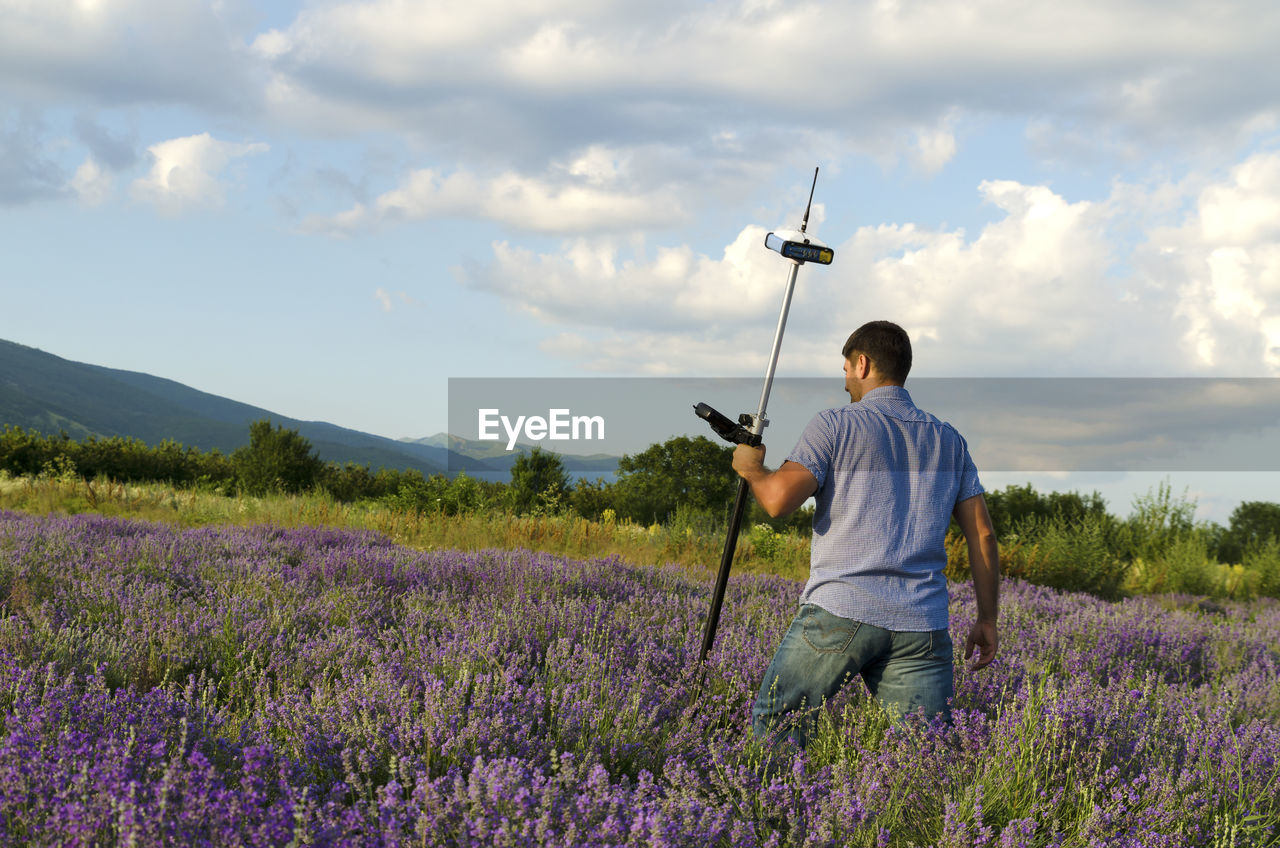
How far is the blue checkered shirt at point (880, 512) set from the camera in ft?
10.2

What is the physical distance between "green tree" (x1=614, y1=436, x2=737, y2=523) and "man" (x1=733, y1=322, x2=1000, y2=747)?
727 inches

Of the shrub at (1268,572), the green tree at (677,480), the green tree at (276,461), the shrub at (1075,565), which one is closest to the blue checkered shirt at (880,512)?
the shrub at (1075,565)

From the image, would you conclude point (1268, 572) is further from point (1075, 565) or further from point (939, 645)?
point (939, 645)

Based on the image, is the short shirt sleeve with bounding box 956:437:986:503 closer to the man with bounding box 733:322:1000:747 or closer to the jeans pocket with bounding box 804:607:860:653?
the man with bounding box 733:322:1000:747

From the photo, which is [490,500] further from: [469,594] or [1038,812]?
[1038,812]

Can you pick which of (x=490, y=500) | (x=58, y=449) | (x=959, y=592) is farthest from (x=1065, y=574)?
(x=58, y=449)

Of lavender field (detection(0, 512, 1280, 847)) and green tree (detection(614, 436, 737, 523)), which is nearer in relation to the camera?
lavender field (detection(0, 512, 1280, 847))

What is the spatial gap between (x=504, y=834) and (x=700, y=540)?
10100 millimetres

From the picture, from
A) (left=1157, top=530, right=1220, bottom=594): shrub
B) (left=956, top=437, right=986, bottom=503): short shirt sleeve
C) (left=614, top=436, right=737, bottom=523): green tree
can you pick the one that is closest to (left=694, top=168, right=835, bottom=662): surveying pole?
(left=956, top=437, right=986, bottom=503): short shirt sleeve

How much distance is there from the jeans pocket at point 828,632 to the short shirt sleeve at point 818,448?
0.48 m

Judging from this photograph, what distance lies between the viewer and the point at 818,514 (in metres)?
3.30

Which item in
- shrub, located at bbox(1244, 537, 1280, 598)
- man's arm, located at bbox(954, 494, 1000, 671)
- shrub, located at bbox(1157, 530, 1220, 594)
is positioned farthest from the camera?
shrub, located at bbox(1244, 537, 1280, 598)

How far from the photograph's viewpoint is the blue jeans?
310cm

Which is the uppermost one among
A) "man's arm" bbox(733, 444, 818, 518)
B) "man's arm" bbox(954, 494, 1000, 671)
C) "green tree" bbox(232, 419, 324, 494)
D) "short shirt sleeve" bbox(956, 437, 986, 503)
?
"short shirt sleeve" bbox(956, 437, 986, 503)
